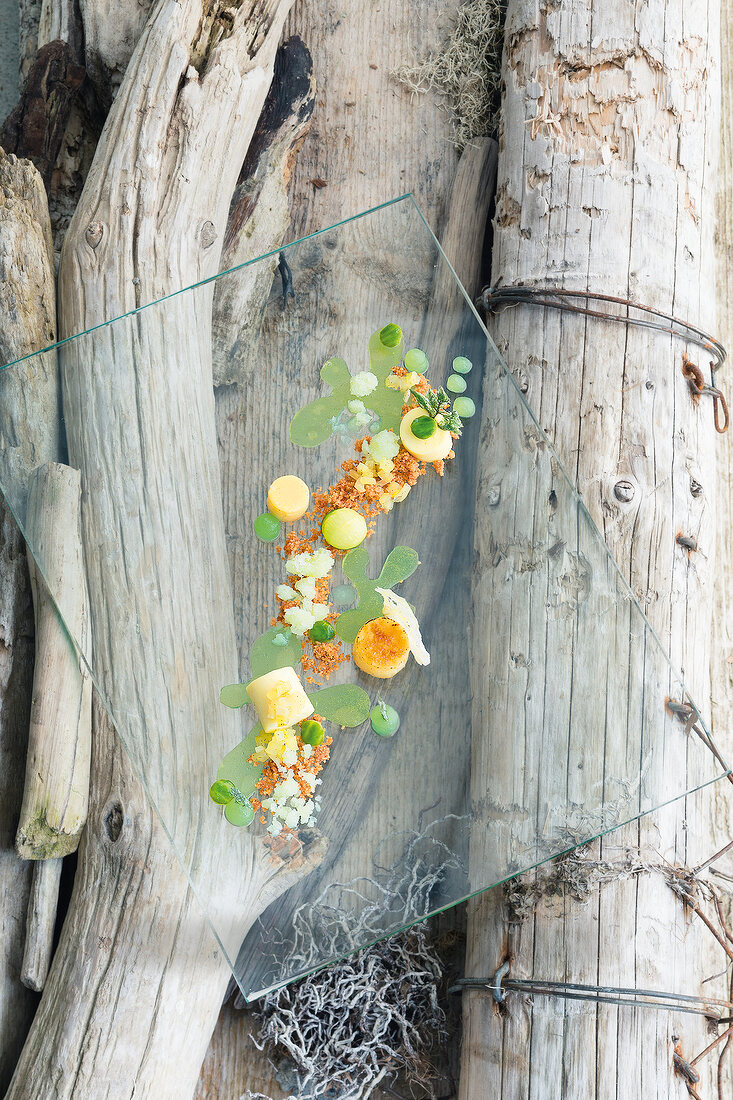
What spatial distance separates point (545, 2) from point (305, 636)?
1.08m

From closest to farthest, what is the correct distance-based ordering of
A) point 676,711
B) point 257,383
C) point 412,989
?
point 676,711 → point 257,383 → point 412,989

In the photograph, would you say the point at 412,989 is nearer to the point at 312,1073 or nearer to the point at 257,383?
the point at 312,1073

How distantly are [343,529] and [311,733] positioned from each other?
0.25 metres

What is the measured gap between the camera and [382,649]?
1.02 meters

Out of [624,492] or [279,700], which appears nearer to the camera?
[279,700]

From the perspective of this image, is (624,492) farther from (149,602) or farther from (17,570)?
(17,570)

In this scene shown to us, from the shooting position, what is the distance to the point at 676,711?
39.2 inches

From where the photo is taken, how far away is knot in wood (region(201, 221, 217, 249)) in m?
1.29

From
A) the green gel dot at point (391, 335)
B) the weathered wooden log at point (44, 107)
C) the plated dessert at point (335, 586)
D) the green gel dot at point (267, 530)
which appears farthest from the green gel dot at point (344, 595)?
the weathered wooden log at point (44, 107)

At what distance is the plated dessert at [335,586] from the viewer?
990 mm

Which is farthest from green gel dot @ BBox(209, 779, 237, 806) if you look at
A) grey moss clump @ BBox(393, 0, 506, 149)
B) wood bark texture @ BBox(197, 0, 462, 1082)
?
grey moss clump @ BBox(393, 0, 506, 149)

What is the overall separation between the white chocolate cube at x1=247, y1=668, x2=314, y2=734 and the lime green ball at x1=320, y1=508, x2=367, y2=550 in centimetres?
17

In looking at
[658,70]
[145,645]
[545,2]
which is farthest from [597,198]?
[145,645]

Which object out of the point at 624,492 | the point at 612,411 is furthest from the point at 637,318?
the point at 624,492
